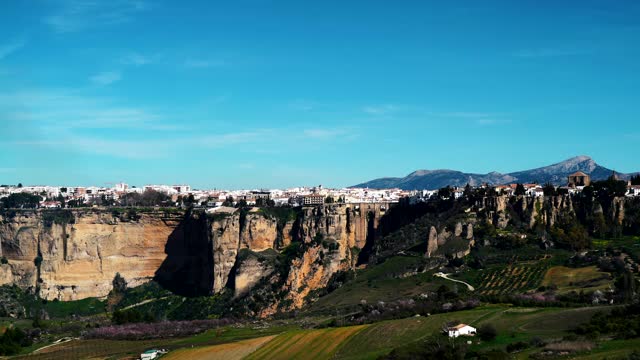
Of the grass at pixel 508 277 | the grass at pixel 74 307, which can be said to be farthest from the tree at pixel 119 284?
the grass at pixel 508 277

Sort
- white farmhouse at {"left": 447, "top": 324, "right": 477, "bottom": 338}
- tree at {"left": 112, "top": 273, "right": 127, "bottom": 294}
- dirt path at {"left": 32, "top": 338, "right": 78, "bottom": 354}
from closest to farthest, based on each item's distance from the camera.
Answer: white farmhouse at {"left": 447, "top": 324, "right": 477, "bottom": 338} → dirt path at {"left": 32, "top": 338, "right": 78, "bottom": 354} → tree at {"left": 112, "top": 273, "right": 127, "bottom": 294}

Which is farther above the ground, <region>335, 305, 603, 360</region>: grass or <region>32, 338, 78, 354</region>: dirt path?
<region>335, 305, 603, 360</region>: grass

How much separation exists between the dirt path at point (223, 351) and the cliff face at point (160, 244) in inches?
1433

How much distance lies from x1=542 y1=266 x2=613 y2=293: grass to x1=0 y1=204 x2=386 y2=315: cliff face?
102ft

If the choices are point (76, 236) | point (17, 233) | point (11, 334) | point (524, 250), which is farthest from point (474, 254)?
point (17, 233)

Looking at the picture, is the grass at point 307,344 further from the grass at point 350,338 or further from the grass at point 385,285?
the grass at point 385,285

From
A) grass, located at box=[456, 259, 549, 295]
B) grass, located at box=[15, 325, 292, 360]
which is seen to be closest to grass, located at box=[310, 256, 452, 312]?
grass, located at box=[456, 259, 549, 295]

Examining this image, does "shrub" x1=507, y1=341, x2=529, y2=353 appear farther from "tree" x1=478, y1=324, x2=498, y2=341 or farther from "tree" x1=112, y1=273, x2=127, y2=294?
"tree" x1=112, y1=273, x2=127, y2=294

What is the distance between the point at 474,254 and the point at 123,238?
4751cm

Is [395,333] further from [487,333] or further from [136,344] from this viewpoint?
[136,344]

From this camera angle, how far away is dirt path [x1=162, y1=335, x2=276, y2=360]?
57516 millimetres

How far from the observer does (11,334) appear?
74.1 m

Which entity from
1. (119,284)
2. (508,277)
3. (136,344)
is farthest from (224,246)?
(508,277)

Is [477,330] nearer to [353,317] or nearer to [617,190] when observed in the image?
[353,317]
